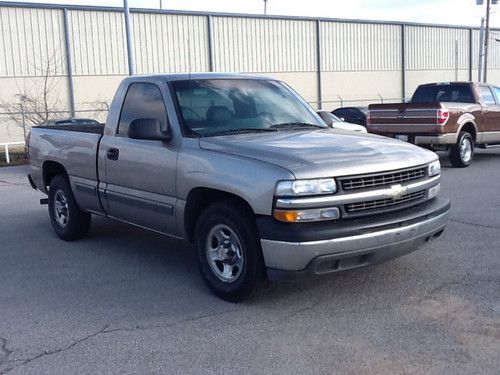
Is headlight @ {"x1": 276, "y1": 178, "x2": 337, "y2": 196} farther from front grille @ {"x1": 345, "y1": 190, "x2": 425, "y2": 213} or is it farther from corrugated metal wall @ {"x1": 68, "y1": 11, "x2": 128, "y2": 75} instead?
corrugated metal wall @ {"x1": 68, "y1": 11, "x2": 128, "y2": 75}

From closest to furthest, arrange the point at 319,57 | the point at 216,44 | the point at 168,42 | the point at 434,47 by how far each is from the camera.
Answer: the point at 168,42 → the point at 216,44 → the point at 319,57 → the point at 434,47

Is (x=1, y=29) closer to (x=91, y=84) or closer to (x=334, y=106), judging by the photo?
(x=91, y=84)

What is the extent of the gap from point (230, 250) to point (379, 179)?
1339 mm

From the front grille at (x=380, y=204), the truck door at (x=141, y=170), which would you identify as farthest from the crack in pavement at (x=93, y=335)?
the front grille at (x=380, y=204)

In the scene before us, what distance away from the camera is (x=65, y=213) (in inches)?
303

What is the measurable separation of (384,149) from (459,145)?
9709 mm

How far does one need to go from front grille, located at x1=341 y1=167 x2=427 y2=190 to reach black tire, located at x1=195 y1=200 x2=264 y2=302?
81 cm

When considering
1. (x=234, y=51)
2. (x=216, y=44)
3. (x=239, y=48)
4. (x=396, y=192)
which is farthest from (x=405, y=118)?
(x=239, y=48)

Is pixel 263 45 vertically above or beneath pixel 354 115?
above

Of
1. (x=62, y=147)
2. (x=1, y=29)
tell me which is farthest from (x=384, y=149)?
(x=1, y=29)

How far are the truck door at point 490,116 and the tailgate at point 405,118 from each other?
77.8 inches

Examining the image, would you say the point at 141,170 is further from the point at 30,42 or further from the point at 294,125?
the point at 30,42

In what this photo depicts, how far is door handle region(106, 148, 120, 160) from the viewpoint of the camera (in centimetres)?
631

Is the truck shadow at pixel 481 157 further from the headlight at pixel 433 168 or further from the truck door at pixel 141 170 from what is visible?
the truck door at pixel 141 170
